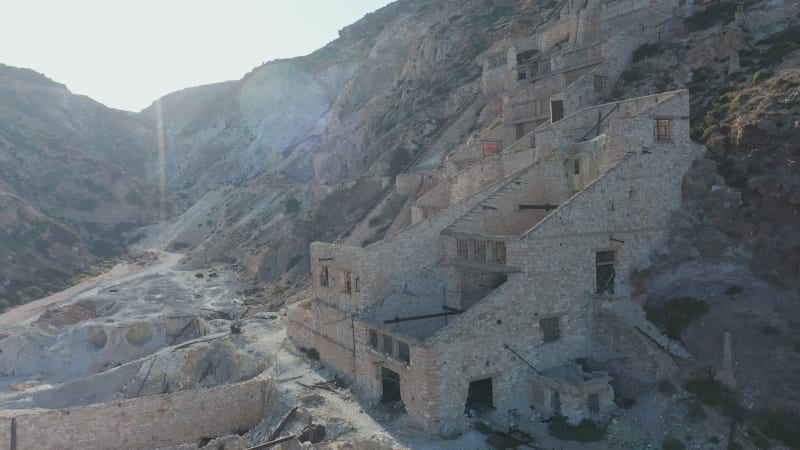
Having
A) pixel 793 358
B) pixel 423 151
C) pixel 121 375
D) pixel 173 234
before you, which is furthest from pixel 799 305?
pixel 173 234

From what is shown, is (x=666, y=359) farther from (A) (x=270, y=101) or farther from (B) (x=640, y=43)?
(A) (x=270, y=101)

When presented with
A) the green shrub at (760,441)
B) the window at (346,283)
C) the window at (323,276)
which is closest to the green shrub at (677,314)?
the green shrub at (760,441)

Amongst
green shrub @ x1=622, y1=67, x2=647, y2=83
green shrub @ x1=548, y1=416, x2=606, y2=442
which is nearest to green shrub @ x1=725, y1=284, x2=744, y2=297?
green shrub @ x1=548, y1=416, x2=606, y2=442

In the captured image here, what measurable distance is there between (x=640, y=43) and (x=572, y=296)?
57.4 ft

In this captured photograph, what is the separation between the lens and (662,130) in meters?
20.7

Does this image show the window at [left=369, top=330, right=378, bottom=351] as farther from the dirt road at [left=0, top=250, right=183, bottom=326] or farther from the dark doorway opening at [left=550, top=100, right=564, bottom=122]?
the dirt road at [left=0, top=250, right=183, bottom=326]

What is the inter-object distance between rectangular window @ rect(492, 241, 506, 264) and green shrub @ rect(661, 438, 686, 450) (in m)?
7.28

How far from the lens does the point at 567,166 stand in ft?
76.1

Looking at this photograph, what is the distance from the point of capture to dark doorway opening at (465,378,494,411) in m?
19.3

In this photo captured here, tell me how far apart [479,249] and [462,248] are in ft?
3.34

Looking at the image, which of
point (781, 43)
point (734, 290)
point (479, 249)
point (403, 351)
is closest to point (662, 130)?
point (734, 290)

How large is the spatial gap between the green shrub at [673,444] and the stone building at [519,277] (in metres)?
2.19

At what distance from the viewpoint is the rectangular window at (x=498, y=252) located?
2080 centimetres

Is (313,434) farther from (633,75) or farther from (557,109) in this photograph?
(633,75)
